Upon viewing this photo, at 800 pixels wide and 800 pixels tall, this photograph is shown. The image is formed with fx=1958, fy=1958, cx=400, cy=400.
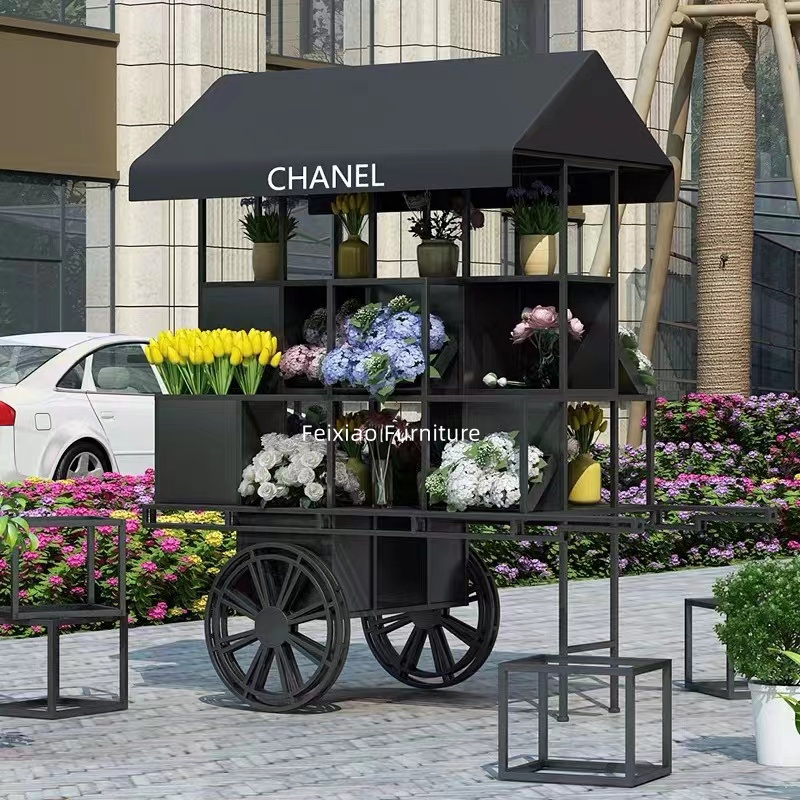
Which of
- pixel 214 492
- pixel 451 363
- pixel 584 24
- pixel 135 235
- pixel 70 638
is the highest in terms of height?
pixel 584 24

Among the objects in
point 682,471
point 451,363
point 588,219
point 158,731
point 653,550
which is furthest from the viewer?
point 588,219

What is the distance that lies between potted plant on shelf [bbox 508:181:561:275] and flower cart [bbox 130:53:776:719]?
0.19ft

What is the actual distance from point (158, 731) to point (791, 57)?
13.1m

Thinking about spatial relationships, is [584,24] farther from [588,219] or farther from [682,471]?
[682,471]

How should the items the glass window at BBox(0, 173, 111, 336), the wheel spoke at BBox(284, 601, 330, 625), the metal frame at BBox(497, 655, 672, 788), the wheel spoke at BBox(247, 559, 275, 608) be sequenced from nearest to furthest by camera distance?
1. the metal frame at BBox(497, 655, 672, 788)
2. the wheel spoke at BBox(284, 601, 330, 625)
3. the wheel spoke at BBox(247, 559, 275, 608)
4. the glass window at BBox(0, 173, 111, 336)

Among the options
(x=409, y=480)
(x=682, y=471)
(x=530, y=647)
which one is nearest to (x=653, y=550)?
(x=682, y=471)

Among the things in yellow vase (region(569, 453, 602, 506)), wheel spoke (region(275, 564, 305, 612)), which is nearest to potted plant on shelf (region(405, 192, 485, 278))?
yellow vase (region(569, 453, 602, 506))

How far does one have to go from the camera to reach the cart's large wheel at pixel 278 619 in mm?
9859

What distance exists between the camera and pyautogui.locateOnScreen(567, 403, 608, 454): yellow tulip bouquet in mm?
10266

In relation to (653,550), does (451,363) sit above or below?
above

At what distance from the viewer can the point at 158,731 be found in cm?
945

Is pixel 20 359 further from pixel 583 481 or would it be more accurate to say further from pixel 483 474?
pixel 483 474

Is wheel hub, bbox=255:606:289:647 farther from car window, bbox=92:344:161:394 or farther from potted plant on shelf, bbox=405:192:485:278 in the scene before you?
car window, bbox=92:344:161:394

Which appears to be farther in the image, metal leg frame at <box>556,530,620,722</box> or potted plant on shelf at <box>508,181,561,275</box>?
potted plant on shelf at <box>508,181,561,275</box>
